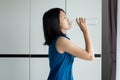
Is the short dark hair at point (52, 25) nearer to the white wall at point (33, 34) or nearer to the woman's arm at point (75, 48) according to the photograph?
the woman's arm at point (75, 48)

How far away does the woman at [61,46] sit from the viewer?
162cm

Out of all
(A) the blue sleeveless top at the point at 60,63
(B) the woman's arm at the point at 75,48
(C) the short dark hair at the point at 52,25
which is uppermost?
(C) the short dark hair at the point at 52,25

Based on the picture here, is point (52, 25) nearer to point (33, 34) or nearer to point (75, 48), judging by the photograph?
point (75, 48)

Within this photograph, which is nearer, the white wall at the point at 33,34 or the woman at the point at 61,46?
the woman at the point at 61,46

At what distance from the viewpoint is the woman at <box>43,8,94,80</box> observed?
5.32 feet

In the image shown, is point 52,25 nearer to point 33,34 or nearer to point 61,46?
point 61,46

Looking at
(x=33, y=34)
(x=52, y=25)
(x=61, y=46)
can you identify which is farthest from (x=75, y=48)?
(x=33, y=34)

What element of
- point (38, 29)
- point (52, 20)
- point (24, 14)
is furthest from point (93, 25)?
point (52, 20)

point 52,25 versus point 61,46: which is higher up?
point 52,25

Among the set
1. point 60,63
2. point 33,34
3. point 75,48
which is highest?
point 33,34

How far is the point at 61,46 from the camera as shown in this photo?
1.63 metres

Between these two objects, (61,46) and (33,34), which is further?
(33,34)

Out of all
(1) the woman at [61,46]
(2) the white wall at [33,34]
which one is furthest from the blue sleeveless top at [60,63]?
(2) the white wall at [33,34]

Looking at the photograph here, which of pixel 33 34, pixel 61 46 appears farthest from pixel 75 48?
pixel 33 34
